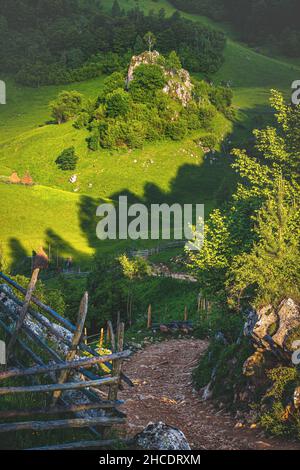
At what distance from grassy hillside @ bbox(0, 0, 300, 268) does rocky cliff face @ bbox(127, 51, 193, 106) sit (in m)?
8.74

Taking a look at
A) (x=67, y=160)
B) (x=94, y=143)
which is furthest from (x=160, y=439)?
(x=94, y=143)

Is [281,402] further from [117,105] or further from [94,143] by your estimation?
[117,105]

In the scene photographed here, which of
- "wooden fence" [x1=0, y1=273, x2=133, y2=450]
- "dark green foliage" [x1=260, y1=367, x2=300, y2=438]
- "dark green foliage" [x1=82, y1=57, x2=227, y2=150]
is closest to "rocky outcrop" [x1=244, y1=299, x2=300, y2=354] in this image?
"dark green foliage" [x1=260, y1=367, x2=300, y2=438]

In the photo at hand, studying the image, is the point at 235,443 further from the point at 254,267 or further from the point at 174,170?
the point at 174,170

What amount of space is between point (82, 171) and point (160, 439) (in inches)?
3214

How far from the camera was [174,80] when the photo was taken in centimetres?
10994

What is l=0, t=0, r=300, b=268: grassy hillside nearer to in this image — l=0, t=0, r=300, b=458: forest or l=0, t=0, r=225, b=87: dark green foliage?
l=0, t=0, r=300, b=458: forest

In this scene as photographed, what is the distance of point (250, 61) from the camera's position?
159m

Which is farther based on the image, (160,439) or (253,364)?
(253,364)

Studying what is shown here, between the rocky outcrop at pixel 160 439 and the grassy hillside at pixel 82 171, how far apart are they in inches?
1734

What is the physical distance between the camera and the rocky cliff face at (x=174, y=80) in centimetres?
10844

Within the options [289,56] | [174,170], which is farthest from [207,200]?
[289,56]

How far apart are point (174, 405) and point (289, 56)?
18422 cm

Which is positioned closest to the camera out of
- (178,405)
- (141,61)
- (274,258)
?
(178,405)
